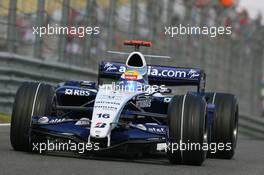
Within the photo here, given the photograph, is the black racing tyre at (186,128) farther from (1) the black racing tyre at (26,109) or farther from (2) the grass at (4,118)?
(2) the grass at (4,118)

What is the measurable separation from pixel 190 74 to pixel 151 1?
8596 millimetres

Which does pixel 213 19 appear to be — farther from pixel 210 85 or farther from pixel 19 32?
pixel 19 32

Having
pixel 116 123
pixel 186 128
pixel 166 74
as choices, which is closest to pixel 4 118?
pixel 166 74

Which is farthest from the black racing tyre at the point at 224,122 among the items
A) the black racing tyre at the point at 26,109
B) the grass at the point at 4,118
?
the grass at the point at 4,118

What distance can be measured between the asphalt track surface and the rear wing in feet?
4.55

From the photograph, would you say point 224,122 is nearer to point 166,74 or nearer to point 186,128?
point 166,74

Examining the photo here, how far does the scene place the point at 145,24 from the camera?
1891 centimetres

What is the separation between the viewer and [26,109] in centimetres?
841

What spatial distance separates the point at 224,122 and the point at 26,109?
2.79m

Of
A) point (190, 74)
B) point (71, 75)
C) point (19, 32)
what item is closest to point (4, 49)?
point (19, 32)

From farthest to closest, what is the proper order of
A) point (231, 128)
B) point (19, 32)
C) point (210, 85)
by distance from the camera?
point (210, 85)
point (19, 32)
point (231, 128)

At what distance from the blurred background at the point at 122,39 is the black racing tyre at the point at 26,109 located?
4725mm

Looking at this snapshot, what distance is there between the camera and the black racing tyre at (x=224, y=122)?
1010 centimetres

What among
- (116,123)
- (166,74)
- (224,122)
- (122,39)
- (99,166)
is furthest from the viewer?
(122,39)
